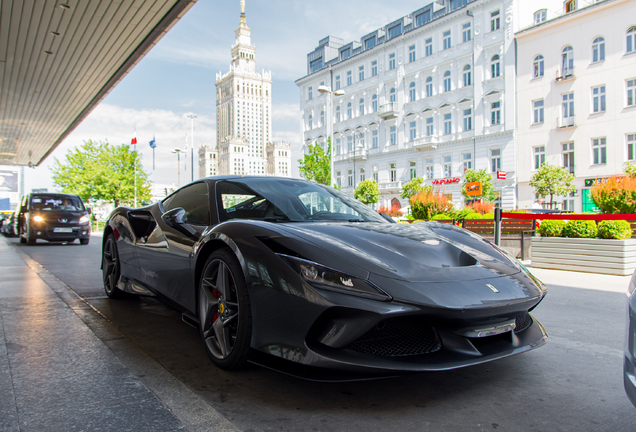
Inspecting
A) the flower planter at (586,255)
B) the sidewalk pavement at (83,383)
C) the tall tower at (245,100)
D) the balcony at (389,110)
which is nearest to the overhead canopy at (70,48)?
the sidewalk pavement at (83,383)

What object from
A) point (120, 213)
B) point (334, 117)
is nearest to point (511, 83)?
point (334, 117)

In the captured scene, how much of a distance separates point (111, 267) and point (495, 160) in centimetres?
3623

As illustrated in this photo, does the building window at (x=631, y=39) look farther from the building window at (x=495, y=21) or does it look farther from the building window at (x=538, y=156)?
the building window at (x=495, y=21)

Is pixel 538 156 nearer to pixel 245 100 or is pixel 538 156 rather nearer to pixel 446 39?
pixel 446 39

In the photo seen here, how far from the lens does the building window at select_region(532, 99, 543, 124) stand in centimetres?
3475

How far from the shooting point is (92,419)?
2059 mm

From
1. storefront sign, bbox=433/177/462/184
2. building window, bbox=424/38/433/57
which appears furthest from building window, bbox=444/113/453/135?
building window, bbox=424/38/433/57

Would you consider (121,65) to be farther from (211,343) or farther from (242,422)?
(242,422)

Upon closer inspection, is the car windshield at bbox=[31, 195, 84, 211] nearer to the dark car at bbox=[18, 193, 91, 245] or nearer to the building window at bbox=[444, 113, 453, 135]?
the dark car at bbox=[18, 193, 91, 245]

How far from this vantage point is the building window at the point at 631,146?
99.5 ft

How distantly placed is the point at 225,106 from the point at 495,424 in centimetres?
14570

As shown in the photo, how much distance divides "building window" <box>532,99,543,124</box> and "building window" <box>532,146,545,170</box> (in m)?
2.02

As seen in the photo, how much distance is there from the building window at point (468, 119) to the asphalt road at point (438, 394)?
37.5m

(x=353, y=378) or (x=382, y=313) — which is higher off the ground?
(x=382, y=313)
